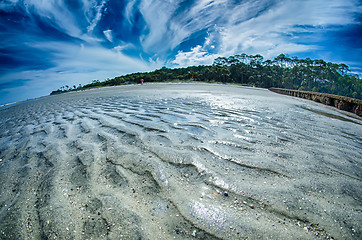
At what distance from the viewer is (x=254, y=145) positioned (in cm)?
247

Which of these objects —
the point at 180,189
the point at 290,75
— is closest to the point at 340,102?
the point at 180,189

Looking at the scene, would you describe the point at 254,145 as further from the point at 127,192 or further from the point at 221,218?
the point at 127,192

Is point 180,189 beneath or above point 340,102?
above

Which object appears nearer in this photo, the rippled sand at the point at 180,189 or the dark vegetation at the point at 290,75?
the rippled sand at the point at 180,189

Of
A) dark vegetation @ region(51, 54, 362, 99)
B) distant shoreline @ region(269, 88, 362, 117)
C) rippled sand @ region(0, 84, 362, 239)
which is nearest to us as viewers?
rippled sand @ region(0, 84, 362, 239)

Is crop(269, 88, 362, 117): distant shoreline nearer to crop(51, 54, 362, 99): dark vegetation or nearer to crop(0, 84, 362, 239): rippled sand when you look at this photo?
crop(0, 84, 362, 239): rippled sand

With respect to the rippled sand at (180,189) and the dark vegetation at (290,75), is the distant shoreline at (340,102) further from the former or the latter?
the dark vegetation at (290,75)

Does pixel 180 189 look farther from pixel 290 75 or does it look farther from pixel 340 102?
pixel 290 75

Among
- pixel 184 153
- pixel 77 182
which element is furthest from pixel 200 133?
pixel 77 182

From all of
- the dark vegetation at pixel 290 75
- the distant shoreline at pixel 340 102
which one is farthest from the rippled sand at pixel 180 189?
the dark vegetation at pixel 290 75

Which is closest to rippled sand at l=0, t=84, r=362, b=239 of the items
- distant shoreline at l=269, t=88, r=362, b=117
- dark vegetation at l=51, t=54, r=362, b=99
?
distant shoreline at l=269, t=88, r=362, b=117

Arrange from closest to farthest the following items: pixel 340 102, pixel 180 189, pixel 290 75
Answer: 1. pixel 180 189
2. pixel 340 102
3. pixel 290 75

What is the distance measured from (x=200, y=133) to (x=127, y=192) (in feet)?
5.89

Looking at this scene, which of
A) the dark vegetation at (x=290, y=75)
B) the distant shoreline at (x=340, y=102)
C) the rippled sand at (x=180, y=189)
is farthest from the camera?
the dark vegetation at (x=290, y=75)
